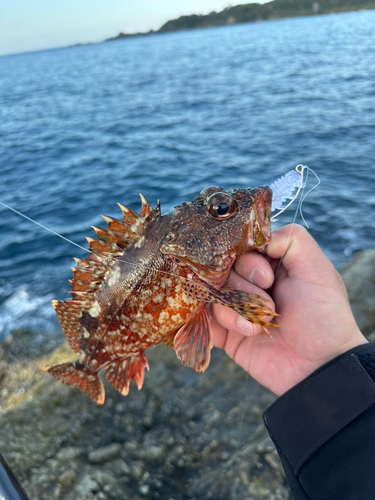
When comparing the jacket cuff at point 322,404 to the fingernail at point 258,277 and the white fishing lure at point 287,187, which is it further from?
the white fishing lure at point 287,187

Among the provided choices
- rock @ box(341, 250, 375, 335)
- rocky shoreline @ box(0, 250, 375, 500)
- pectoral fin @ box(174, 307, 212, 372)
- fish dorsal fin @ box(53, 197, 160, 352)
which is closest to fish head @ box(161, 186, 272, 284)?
fish dorsal fin @ box(53, 197, 160, 352)

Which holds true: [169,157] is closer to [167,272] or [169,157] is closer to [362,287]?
[362,287]

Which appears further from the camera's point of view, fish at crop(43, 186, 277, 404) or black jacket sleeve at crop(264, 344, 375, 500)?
fish at crop(43, 186, 277, 404)

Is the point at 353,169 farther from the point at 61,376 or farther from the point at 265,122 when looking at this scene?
the point at 61,376

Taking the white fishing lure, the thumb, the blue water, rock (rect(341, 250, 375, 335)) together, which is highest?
the white fishing lure

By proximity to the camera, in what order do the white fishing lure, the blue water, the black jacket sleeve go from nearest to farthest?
the black jacket sleeve
the white fishing lure
the blue water

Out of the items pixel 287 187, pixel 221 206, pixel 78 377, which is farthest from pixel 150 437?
pixel 287 187

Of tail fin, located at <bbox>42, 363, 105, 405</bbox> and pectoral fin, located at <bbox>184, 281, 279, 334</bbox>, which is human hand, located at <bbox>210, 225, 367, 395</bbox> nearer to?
pectoral fin, located at <bbox>184, 281, 279, 334</bbox>
